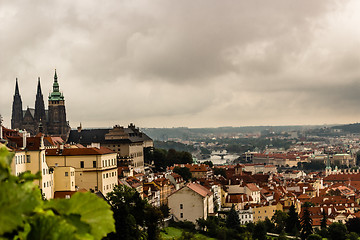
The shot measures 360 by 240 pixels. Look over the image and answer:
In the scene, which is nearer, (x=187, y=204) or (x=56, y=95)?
(x=187, y=204)

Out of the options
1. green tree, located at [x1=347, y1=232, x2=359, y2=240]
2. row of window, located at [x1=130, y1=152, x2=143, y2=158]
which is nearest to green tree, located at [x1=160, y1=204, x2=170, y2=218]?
green tree, located at [x1=347, y1=232, x2=359, y2=240]

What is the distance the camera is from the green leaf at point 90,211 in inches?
205

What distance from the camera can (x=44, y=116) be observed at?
542 ft

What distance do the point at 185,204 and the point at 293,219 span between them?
1975cm

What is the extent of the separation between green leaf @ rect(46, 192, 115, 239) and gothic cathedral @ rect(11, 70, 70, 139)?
157 m

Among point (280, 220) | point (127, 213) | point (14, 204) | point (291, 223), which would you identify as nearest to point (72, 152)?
point (127, 213)

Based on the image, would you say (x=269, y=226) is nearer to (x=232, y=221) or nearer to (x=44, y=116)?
(x=232, y=221)

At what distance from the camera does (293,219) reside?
305 feet

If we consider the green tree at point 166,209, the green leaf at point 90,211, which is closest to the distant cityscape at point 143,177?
the green tree at point 166,209

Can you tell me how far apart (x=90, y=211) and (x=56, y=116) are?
527 feet

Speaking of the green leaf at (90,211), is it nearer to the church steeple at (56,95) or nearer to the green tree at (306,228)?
the green tree at (306,228)

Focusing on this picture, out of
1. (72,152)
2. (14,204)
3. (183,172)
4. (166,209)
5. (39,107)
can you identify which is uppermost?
(39,107)

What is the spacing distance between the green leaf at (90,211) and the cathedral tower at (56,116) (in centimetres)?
15852

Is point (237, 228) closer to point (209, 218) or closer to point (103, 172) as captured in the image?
point (209, 218)
